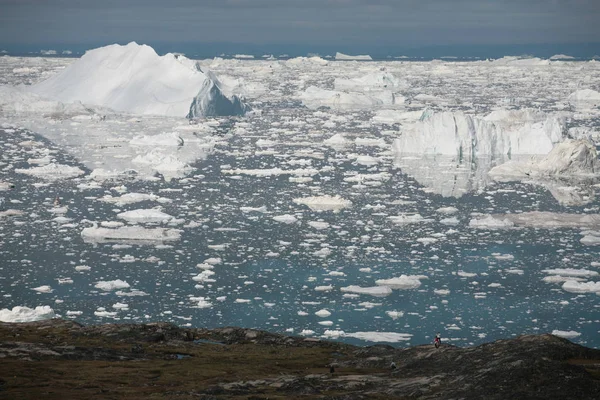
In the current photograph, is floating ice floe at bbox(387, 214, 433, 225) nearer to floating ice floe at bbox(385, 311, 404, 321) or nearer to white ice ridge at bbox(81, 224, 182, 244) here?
white ice ridge at bbox(81, 224, 182, 244)

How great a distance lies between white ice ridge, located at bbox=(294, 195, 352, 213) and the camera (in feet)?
108

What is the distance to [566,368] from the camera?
47.8 ft

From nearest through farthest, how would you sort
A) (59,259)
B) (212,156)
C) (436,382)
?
(436,382), (59,259), (212,156)

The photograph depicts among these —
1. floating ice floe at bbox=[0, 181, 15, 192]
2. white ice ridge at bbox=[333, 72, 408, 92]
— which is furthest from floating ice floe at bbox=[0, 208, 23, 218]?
white ice ridge at bbox=[333, 72, 408, 92]

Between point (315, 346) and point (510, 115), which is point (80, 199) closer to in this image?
point (315, 346)

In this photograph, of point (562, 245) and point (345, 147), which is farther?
point (345, 147)

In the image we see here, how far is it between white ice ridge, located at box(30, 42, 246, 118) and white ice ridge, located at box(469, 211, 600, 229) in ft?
108

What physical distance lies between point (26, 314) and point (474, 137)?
3068 centimetres

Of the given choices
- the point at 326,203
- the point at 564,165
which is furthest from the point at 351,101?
the point at 326,203

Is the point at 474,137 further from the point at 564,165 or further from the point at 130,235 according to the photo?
the point at 130,235

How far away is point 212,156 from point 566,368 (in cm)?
3319

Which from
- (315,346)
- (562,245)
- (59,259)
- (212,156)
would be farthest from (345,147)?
(315,346)

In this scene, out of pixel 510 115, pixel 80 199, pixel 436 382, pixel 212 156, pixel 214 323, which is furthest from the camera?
pixel 510 115

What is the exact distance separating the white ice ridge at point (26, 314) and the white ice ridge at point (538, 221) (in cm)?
1570
